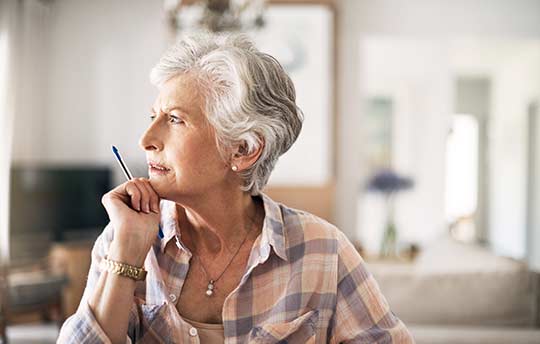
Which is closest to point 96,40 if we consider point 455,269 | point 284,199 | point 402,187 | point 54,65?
point 54,65

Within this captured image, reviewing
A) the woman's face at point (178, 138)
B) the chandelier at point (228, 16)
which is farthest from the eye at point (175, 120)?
the chandelier at point (228, 16)

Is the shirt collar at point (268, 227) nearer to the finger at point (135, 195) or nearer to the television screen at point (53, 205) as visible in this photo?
the finger at point (135, 195)

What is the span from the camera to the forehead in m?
1.30

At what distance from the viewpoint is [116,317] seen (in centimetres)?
122

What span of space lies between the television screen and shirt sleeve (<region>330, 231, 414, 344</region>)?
173 inches

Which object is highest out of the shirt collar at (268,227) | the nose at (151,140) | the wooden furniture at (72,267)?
the nose at (151,140)

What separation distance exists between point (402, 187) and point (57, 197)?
289 centimetres

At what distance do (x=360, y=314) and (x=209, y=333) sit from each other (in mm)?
297

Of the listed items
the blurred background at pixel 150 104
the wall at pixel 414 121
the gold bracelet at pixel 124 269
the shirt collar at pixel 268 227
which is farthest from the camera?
the wall at pixel 414 121

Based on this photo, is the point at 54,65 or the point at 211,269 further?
the point at 54,65

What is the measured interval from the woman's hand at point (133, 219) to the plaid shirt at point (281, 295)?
6 centimetres

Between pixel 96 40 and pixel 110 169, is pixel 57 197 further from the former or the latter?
Answer: pixel 96 40

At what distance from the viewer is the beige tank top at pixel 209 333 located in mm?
1306

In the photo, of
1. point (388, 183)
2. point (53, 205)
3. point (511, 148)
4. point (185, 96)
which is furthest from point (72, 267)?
point (511, 148)
